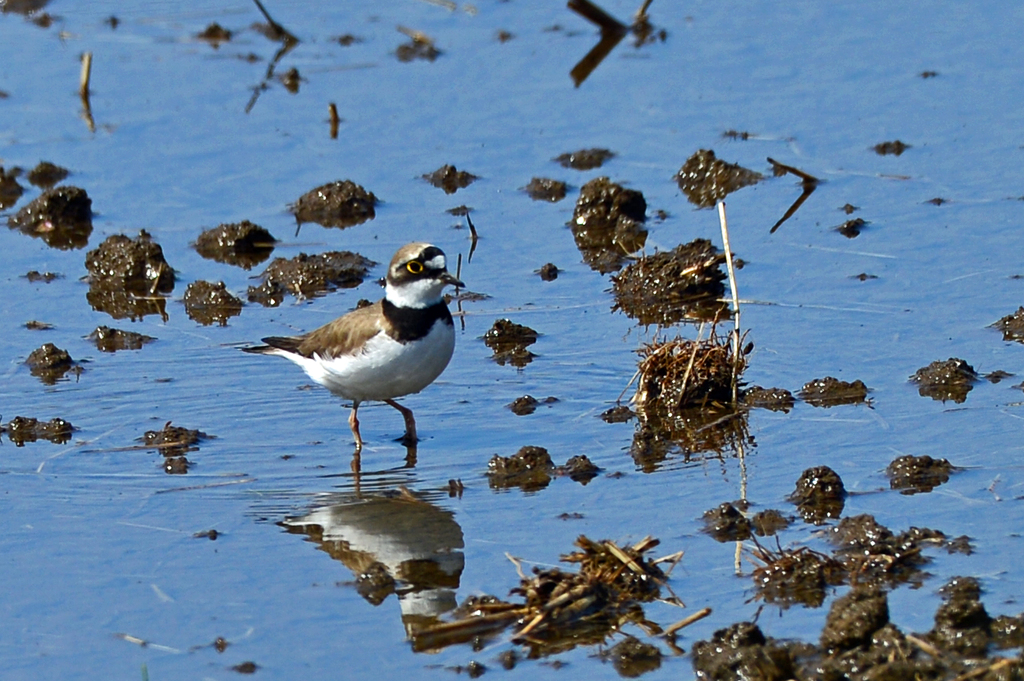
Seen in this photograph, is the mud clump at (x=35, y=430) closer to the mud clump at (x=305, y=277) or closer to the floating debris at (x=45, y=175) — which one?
the mud clump at (x=305, y=277)

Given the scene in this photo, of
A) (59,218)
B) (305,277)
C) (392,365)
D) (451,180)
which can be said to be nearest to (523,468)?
(392,365)

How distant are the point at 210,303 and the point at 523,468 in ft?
14.4

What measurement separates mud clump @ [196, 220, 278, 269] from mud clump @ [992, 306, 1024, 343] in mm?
6221

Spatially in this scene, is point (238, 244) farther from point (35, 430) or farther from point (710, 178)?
point (710, 178)

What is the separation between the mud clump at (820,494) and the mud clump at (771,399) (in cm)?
151

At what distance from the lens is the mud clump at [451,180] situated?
48.1ft

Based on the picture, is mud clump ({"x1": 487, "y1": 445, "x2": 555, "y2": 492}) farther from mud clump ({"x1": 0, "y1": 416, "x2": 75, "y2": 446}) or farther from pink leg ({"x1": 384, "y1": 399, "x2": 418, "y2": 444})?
mud clump ({"x1": 0, "y1": 416, "x2": 75, "y2": 446})

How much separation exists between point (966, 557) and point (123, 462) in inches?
197

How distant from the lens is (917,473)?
840 cm

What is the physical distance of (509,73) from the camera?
17.4 m

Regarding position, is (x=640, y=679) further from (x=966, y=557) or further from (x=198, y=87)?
(x=198, y=87)

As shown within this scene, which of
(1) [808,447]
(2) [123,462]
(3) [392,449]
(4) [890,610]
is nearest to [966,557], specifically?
(4) [890,610]

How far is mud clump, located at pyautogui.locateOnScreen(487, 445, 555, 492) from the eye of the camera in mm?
9016

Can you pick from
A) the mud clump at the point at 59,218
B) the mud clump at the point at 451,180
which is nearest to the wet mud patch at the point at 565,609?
the mud clump at the point at 451,180
